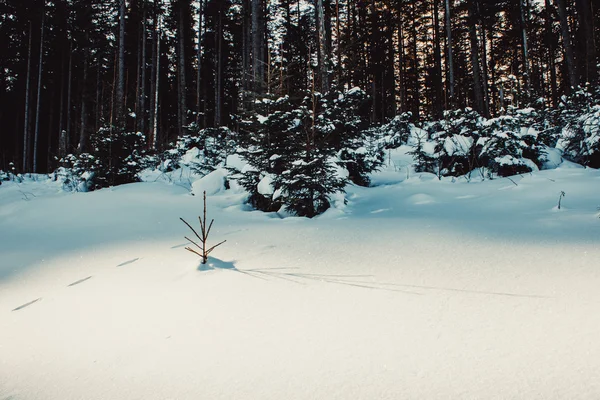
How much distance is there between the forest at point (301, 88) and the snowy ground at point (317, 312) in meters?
1.84

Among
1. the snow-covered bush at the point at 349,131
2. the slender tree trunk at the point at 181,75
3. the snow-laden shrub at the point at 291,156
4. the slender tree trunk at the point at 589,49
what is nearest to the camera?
the snow-laden shrub at the point at 291,156

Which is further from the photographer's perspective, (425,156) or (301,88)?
(301,88)

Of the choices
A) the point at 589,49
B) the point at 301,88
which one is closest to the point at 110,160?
the point at 301,88

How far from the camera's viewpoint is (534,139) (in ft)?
18.7

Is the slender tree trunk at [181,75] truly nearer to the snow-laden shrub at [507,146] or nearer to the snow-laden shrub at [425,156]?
the snow-laden shrub at [425,156]

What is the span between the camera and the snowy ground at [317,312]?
1.09 m

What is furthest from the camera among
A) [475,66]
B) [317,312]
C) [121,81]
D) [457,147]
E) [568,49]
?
[475,66]

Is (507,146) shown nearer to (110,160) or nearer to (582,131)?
(582,131)

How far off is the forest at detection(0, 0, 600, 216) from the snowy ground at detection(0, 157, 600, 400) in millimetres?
1841

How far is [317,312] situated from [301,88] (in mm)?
9582

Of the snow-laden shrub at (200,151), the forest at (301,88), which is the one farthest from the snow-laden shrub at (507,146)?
the snow-laden shrub at (200,151)

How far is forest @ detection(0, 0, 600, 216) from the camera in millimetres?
4941

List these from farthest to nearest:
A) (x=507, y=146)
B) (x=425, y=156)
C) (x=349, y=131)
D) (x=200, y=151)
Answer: (x=200, y=151) → (x=425, y=156) → (x=349, y=131) → (x=507, y=146)

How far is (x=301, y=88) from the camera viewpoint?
10266 mm
